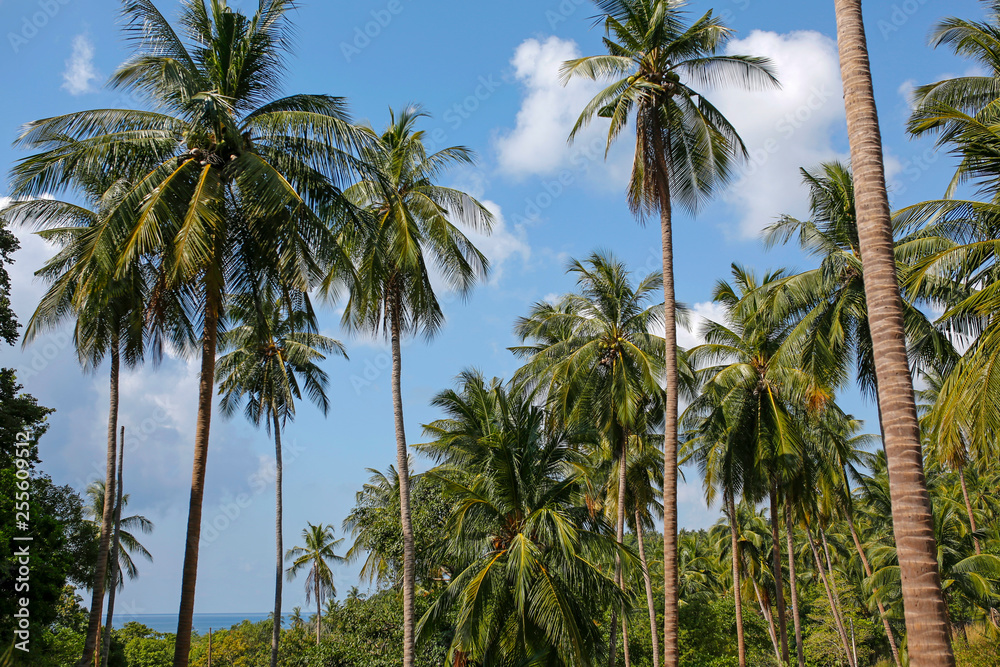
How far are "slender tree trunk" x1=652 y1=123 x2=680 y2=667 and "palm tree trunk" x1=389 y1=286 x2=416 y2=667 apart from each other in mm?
5375

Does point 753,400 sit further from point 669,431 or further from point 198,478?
point 198,478

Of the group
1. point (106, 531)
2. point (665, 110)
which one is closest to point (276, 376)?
point (106, 531)

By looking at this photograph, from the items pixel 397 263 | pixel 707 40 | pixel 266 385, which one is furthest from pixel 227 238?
pixel 266 385

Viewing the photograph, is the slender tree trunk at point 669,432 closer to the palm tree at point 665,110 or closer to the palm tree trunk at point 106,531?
the palm tree at point 665,110

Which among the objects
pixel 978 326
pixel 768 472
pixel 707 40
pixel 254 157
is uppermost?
pixel 707 40

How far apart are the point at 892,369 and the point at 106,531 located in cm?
1777

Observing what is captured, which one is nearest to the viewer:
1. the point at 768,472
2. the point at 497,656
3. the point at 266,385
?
the point at 497,656

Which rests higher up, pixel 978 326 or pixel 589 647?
pixel 978 326

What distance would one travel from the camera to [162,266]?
35.4 feet

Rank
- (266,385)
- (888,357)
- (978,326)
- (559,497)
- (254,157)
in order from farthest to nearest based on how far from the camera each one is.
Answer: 1. (266,385)
2. (559,497)
3. (978,326)
4. (254,157)
5. (888,357)

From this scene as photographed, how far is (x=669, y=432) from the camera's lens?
13969 mm

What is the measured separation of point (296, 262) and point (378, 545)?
1420 cm

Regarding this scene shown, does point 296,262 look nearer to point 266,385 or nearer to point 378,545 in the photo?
point 378,545

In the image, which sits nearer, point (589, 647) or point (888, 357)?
point (888, 357)
